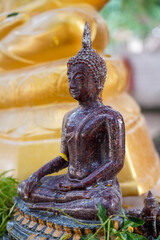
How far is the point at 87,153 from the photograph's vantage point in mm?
1333

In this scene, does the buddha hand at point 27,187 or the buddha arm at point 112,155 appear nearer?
the buddha arm at point 112,155

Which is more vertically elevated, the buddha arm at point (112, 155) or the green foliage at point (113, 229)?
the buddha arm at point (112, 155)

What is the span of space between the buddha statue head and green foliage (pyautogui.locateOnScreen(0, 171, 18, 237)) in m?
0.65

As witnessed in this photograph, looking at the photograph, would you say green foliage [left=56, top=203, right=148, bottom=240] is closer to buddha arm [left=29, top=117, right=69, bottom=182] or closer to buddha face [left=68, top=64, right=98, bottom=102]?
buddha arm [left=29, top=117, right=69, bottom=182]

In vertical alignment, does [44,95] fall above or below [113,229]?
above

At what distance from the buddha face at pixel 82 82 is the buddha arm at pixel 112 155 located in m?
0.14

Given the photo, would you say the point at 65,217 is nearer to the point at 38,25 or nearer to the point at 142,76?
the point at 38,25

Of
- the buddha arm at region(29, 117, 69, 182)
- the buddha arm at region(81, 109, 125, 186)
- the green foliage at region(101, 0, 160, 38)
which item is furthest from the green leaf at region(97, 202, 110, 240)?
the green foliage at region(101, 0, 160, 38)

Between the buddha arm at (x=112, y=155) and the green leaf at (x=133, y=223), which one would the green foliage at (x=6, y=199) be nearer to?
the buddha arm at (x=112, y=155)

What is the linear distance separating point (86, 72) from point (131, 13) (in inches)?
284

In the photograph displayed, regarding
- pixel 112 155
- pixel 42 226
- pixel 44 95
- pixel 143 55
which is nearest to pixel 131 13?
pixel 143 55

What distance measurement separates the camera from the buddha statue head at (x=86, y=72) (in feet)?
4.16

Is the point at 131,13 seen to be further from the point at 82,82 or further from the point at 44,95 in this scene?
the point at 82,82

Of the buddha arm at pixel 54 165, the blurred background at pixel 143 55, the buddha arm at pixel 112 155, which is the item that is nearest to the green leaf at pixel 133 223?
the buddha arm at pixel 112 155
